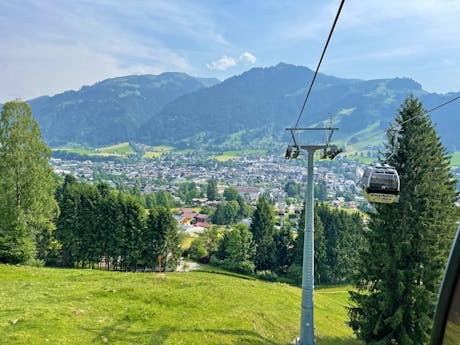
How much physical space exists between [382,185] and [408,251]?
749 cm

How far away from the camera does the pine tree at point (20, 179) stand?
27.2 metres

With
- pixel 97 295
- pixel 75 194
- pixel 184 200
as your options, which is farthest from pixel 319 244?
pixel 184 200

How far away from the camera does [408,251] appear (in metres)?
16.1

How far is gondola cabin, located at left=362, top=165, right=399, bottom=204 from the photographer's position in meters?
10.6

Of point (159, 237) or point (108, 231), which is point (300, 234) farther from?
point (108, 231)

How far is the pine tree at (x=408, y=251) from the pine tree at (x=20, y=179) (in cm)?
2677

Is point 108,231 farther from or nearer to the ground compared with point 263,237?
farther from the ground

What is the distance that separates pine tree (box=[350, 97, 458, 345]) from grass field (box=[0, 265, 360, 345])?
14.8 ft

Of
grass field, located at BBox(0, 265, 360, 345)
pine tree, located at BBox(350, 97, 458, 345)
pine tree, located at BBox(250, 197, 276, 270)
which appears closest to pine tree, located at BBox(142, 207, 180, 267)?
pine tree, located at BBox(250, 197, 276, 270)

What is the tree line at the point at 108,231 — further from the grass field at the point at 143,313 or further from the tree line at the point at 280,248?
the grass field at the point at 143,313

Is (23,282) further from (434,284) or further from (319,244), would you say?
(319,244)

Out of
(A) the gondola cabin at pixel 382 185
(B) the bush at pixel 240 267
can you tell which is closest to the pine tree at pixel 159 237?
(B) the bush at pixel 240 267

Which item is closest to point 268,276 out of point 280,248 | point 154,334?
point 280,248

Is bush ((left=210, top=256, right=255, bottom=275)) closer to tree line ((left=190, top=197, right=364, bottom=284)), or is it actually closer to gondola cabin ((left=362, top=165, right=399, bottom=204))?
tree line ((left=190, top=197, right=364, bottom=284))
